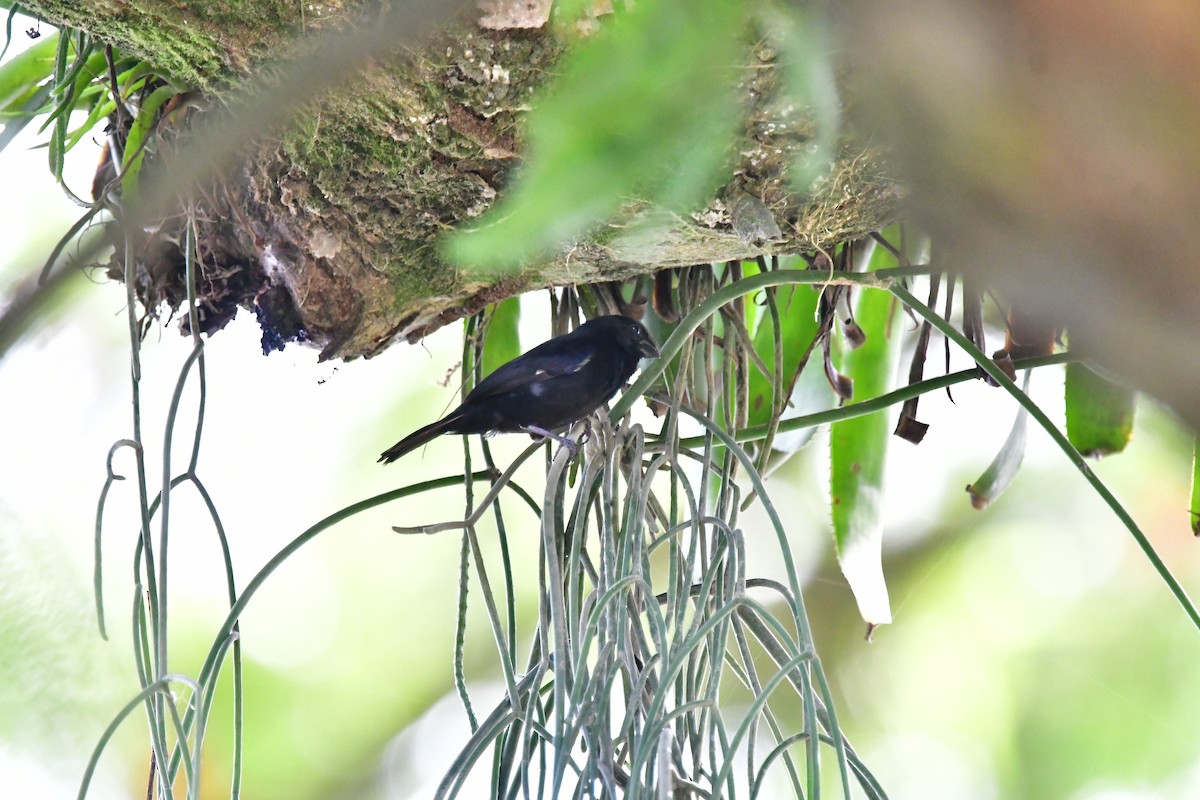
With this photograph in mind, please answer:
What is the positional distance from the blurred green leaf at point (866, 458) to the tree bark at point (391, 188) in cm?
33

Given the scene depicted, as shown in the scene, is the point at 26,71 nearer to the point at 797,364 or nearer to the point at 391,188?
the point at 391,188

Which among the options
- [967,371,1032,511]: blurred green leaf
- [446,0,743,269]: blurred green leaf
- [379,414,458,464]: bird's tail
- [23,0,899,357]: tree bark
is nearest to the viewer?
[446,0,743,269]: blurred green leaf

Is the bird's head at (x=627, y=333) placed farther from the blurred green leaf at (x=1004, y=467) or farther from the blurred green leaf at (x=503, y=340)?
the blurred green leaf at (x=1004, y=467)

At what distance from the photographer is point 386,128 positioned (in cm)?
83

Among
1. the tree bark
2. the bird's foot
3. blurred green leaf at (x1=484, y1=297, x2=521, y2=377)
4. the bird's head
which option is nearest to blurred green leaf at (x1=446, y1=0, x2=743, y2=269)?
the tree bark

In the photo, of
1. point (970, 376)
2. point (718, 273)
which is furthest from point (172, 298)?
point (970, 376)

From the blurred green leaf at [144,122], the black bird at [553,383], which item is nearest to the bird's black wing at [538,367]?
the black bird at [553,383]

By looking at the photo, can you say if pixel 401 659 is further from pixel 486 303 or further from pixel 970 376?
pixel 970 376

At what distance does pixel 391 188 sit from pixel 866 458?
0.63m

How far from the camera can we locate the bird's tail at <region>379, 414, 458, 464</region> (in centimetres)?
124

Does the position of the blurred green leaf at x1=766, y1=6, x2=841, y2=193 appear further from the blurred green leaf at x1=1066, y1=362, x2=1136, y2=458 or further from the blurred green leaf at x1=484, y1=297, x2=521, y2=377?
the blurred green leaf at x1=484, y1=297, x2=521, y2=377

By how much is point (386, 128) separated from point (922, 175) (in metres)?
0.70

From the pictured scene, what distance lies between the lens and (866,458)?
1207mm

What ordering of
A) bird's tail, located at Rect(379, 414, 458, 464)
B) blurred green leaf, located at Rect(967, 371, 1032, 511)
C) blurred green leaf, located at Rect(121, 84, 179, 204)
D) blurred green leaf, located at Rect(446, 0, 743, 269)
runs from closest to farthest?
blurred green leaf, located at Rect(446, 0, 743, 269) < blurred green leaf, located at Rect(121, 84, 179, 204) < blurred green leaf, located at Rect(967, 371, 1032, 511) < bird's tail, located at Rect(379, 414, 458, 464)
